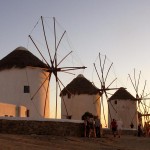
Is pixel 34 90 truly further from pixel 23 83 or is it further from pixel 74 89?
pixel 74 89

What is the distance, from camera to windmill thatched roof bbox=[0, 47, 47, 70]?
2667 cm

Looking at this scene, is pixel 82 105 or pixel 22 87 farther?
pixel 82 105

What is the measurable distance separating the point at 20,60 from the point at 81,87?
41.1 ft

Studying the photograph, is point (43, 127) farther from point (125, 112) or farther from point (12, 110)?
point (125, 112)

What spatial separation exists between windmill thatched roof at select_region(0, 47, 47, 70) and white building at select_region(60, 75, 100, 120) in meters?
10.9

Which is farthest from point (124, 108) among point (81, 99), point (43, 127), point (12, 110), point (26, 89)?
point (43, 127)

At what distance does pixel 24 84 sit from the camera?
26.7 metres

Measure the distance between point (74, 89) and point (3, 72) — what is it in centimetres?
1246

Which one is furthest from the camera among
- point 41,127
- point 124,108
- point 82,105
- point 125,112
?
point 125,112

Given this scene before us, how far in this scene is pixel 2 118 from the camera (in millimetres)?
19000

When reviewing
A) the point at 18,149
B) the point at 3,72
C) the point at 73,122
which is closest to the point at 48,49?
the point at 3,72

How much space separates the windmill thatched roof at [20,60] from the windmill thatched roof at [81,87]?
10776 mm

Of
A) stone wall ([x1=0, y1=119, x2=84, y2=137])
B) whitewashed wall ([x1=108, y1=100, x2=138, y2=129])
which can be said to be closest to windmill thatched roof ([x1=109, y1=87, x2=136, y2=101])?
whitewashed wall ([x1=108, y1=100, x2=138, y2=129])

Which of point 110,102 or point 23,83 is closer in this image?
point 23,83
